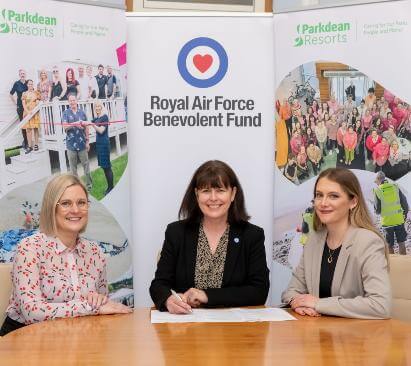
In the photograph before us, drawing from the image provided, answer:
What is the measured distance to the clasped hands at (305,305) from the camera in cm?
266

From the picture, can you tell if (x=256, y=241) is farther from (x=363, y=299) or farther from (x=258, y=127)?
(x=258, y=127)

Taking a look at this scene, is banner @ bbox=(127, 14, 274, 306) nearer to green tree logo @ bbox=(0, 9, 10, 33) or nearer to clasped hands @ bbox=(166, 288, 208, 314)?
green tree logo @ bbox=(0, 9, 10, 33)

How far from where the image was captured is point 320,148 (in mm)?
4332

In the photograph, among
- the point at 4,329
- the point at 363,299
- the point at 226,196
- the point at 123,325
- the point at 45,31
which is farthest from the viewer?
the point at 45,31

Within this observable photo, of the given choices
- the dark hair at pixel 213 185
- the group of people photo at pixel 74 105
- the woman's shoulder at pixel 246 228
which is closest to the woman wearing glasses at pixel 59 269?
the dark hair at pixel 213 185

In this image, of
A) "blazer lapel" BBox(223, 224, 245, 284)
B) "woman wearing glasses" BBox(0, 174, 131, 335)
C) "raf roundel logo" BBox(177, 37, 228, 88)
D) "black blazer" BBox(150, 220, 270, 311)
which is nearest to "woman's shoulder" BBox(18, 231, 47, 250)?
"woman wearing glasses" BBox(0, 174, 131, 335)

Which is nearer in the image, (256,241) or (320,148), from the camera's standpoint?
(256,241)

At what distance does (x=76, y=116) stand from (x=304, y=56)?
5.05 feet

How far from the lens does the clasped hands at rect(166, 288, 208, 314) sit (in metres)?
2.70

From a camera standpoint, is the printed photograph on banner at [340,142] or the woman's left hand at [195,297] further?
the printed photograph on banner at [340,142]

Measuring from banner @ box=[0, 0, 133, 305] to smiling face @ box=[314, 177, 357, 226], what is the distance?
5.50ft

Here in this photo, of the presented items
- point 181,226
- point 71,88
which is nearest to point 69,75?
point 71,88

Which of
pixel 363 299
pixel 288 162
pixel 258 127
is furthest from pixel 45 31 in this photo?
pixel 363 299

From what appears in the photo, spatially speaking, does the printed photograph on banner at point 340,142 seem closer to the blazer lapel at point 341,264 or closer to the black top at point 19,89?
the blazer lapel at point 341,264
